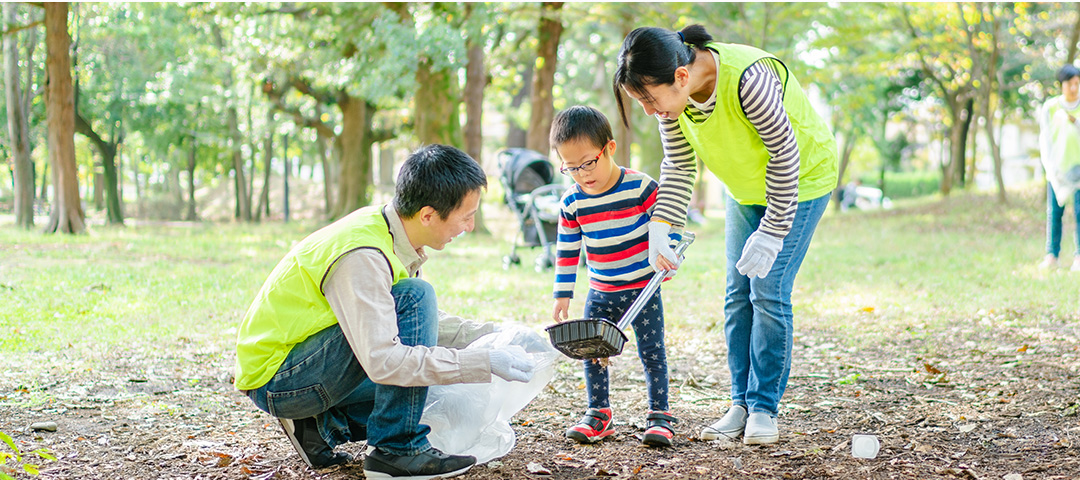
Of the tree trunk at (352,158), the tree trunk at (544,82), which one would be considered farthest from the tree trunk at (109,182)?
the tree trunk at (544,82)

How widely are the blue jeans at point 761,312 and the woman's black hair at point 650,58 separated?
0.64 metres

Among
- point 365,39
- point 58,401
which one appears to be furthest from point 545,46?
point 58,401

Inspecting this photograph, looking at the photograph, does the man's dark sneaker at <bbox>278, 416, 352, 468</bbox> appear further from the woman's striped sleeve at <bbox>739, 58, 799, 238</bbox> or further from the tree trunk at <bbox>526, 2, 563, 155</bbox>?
the tree trunk at <bbox>526, 2, 563, 155</bbox>

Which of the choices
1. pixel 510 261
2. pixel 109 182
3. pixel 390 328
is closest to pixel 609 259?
pixel 390 328

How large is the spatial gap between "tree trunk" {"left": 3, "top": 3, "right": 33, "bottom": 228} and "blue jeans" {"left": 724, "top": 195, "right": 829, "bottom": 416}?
11487 millimetres

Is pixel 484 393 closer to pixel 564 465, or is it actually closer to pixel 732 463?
pixel 564 465

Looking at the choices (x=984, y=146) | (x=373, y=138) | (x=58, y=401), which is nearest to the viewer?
(x=58, y=401)

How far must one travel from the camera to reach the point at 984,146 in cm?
3869

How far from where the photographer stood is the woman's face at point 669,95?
237 cm

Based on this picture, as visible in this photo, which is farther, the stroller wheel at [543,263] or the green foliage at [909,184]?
the green foliage at [909,184]

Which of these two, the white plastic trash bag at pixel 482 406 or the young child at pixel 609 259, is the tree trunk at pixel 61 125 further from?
the white plastic trash bag at pixel 482 406

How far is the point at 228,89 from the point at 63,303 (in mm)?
15055

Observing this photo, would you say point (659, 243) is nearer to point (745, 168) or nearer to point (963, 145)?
point (745, 168)

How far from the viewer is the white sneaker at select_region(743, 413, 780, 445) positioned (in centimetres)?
268
